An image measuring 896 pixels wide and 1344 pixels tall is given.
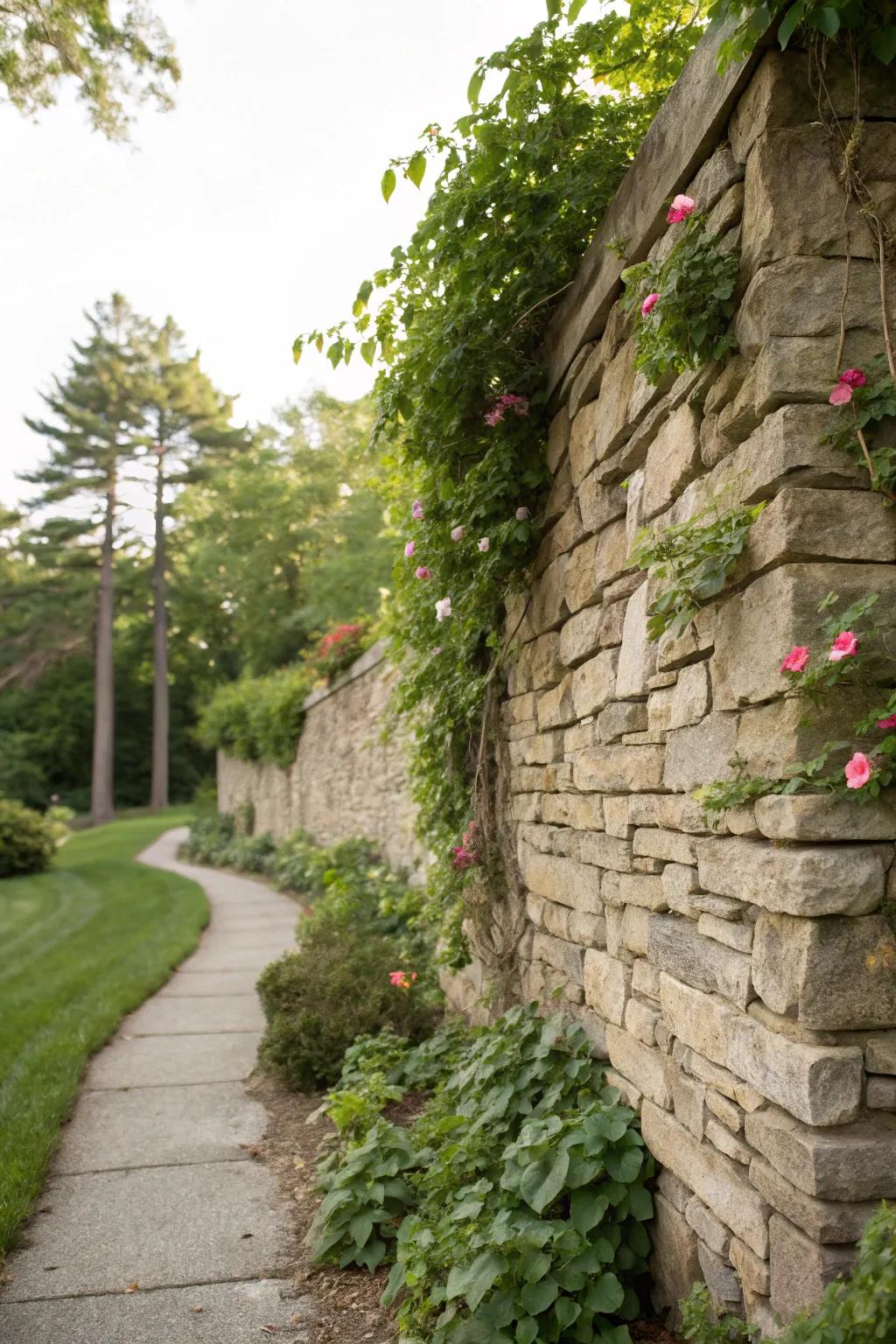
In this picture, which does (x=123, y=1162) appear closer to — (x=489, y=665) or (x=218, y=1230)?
(x=218, y=1230)

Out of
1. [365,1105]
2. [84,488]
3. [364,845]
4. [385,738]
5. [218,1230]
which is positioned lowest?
[218,1230]

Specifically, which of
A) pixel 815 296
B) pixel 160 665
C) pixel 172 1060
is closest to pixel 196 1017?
pixel 172 1060

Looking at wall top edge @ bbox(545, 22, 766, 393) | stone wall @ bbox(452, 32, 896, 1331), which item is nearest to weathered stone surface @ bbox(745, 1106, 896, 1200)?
stone wall @ bbox(452, 32, 896, 1331)

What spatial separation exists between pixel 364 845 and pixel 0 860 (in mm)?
8421

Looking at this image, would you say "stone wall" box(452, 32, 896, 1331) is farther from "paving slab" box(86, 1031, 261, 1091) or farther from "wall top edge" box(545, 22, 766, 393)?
"paving slab" box(86, 1031, 261, 1091)

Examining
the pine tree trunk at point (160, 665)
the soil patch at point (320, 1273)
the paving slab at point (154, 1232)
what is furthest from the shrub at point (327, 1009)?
the pine tree trunk at point (160, 665)

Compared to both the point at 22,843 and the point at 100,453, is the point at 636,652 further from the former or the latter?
the point at 100,453

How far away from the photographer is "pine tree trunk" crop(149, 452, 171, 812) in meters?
30.3

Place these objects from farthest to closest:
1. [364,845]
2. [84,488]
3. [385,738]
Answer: [84,488] < [364,845] < [385,738]

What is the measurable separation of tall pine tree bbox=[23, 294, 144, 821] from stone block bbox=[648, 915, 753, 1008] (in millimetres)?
28891

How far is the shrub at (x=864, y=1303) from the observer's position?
1.68 meters

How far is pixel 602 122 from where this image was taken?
11.5 feet

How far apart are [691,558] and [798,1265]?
1543mm

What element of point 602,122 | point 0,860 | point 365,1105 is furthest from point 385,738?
point 0,860
